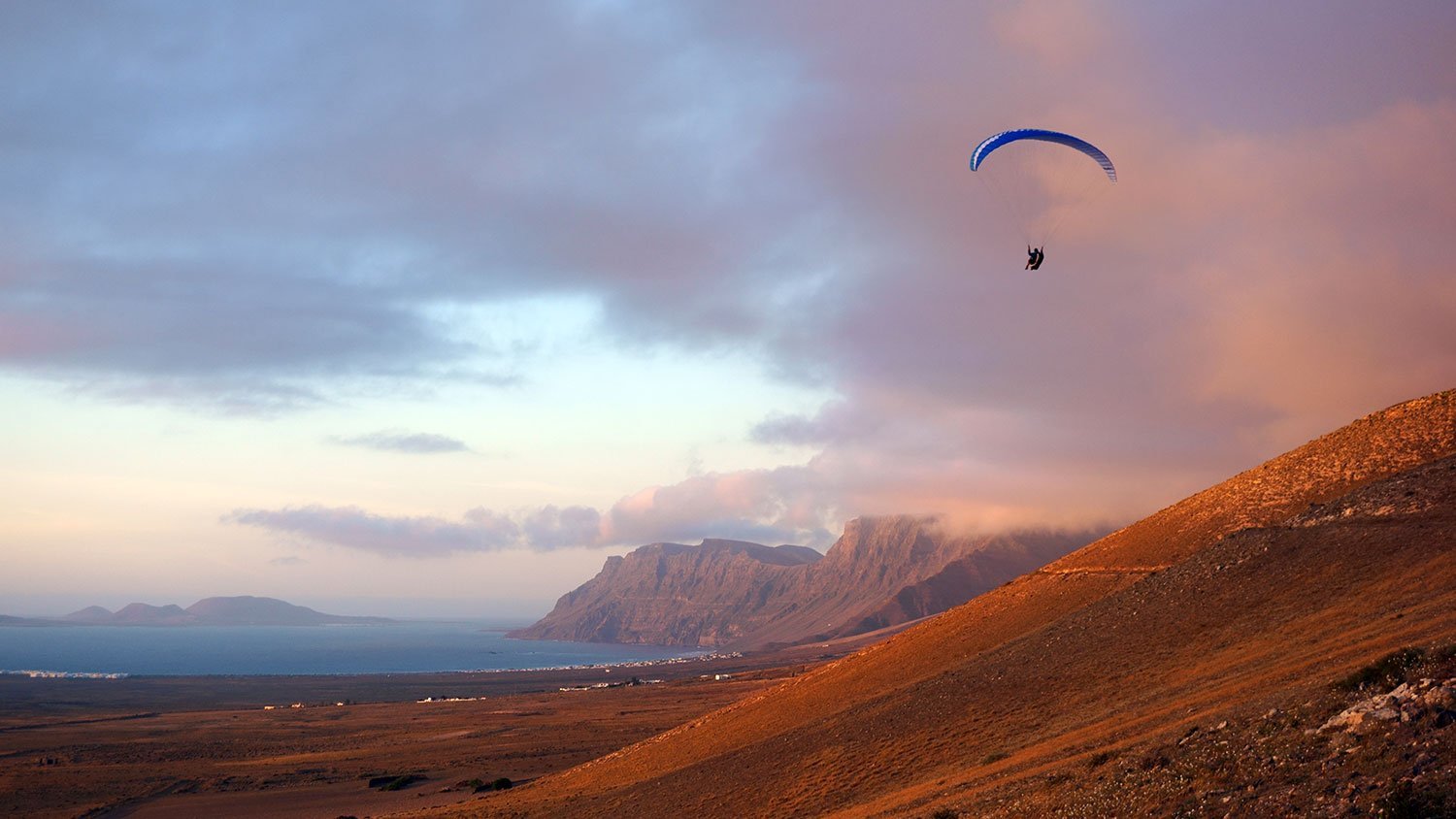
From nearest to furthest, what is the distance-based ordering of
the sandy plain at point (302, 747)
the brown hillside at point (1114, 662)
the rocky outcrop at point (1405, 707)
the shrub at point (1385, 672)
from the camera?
1. the rocky outcrop at point (1405, 707)
2. the shrub at point (1385, 672)
3. the brown hillside at point (1114, 662)
4. the sandy plain at point (302, 747)

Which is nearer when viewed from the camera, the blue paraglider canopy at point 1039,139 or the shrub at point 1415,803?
the shrub at point 1415,803

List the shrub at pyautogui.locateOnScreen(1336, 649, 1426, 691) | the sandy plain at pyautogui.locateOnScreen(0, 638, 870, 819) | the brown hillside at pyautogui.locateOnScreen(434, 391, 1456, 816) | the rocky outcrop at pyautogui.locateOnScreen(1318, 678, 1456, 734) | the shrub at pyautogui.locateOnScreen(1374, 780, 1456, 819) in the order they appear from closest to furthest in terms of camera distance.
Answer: the shrub at pyautogui.locateOnScreen(1374, 780, 1456, 819)
the rocky outcrop at pyautogui.locateOnScreen(1318, 678, 1456, 734)
the shrub at pyautogui.locateOnScreen(1336, 649, 1426, 691)
the brown hillside at pyautogui.locateOnScreen(434, 391, 1456, 816)
the sandy plain at pyautogui.locateOnScreen(0, 638, 870, 819)

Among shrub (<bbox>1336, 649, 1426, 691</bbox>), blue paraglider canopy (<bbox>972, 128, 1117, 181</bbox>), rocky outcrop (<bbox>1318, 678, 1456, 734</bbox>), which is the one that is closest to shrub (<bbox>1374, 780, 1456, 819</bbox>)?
rocky outcrop (<bbox>1318, 678, 1456, 734</bbox>)

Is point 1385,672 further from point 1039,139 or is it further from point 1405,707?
point 1039,139

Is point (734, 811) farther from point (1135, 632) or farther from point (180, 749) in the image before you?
point (180, 749)

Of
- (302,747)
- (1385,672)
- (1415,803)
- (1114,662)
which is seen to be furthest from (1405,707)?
(302,747)

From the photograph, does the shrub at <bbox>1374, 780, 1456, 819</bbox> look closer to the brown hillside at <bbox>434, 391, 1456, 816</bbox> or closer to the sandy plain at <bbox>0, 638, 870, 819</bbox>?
the brown hillside at <bbox>434, 391, 1456, 816</bbox>

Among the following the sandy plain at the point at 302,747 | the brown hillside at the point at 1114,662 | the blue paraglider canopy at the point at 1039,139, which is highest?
the blue paraglider canopy at the point at 1039,139

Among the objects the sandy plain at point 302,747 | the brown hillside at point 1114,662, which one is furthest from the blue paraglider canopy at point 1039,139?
the sandy plain at point 302,747

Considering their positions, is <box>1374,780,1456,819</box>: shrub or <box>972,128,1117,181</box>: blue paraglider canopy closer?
<box>1374,780,1456,819</box>: shrub

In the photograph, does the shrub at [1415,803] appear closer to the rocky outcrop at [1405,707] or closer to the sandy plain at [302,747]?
the rocky outcrop at [1405,707]
